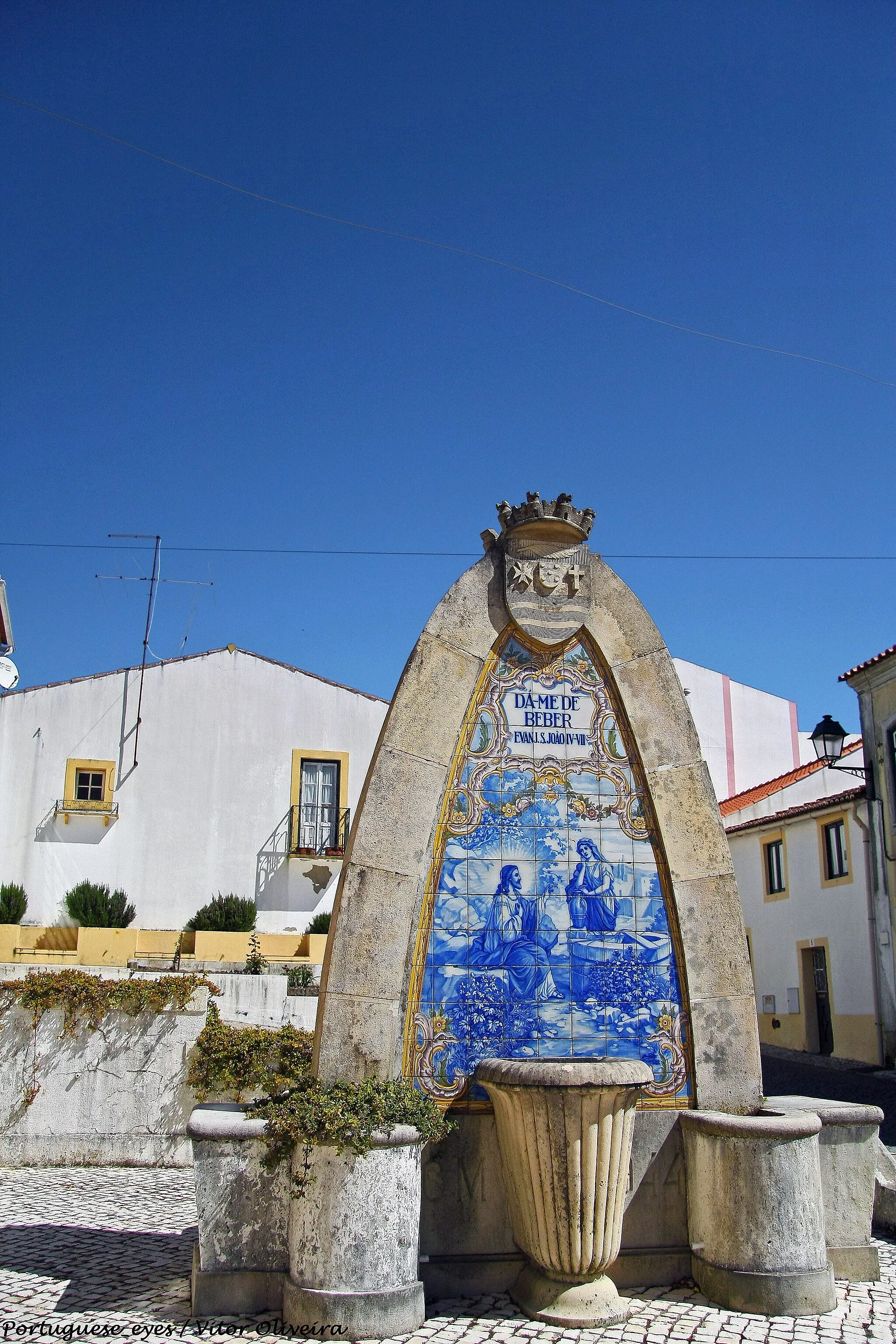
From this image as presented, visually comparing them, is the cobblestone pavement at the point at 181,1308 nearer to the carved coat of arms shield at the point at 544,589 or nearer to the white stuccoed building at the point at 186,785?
the carved coat of arms shield at the point at 544,589

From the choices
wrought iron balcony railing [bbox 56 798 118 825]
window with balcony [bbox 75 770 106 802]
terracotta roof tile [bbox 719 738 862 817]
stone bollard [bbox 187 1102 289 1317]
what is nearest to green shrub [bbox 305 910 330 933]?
wrought iron balcony railing [bbox 56 798 118 825]

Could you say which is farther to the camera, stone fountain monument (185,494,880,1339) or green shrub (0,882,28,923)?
green shrub (0,882,28,923)

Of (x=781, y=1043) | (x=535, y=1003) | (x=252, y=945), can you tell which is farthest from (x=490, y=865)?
(x=781, y=1043)

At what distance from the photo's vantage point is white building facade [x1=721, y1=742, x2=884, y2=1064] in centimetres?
2038

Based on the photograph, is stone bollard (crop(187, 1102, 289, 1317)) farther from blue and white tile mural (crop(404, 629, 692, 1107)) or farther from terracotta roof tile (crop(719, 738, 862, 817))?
terracotta roof tile (crop(719, 738, 862, 817))

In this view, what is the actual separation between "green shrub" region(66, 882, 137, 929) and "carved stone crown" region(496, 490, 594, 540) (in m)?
15.5

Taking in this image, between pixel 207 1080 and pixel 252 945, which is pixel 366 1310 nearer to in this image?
pixel 207 1080

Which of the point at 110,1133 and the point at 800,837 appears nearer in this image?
the point at 110,1133

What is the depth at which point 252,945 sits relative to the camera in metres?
17.1

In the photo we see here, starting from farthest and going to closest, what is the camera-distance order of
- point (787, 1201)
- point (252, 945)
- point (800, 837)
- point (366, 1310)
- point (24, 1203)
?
A: 1. point (800, 837)
2. point (252, 945)
3. point (24, 1203)
4. point (787, 1201)
5. point (366, 1310)

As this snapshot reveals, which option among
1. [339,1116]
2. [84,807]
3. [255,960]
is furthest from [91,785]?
[339,1116]

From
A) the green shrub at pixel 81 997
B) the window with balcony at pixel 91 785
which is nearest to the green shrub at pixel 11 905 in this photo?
the window with balcony at pixel 91 785

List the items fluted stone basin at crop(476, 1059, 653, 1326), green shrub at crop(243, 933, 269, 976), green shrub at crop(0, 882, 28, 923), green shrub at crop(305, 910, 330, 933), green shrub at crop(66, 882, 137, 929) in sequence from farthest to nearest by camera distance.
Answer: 1. green shrub at crop(305, 910, 330, 933)
2. green shrub at crop(66, 882, 137, 929)
3. green shrub at crop(0, 882, 28, 923)
4. green shrub at crop(243, 933, 269, 976)
5. fluted stone basin at crop(476, 1059, 653, 1326)

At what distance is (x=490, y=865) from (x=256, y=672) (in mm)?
17118
